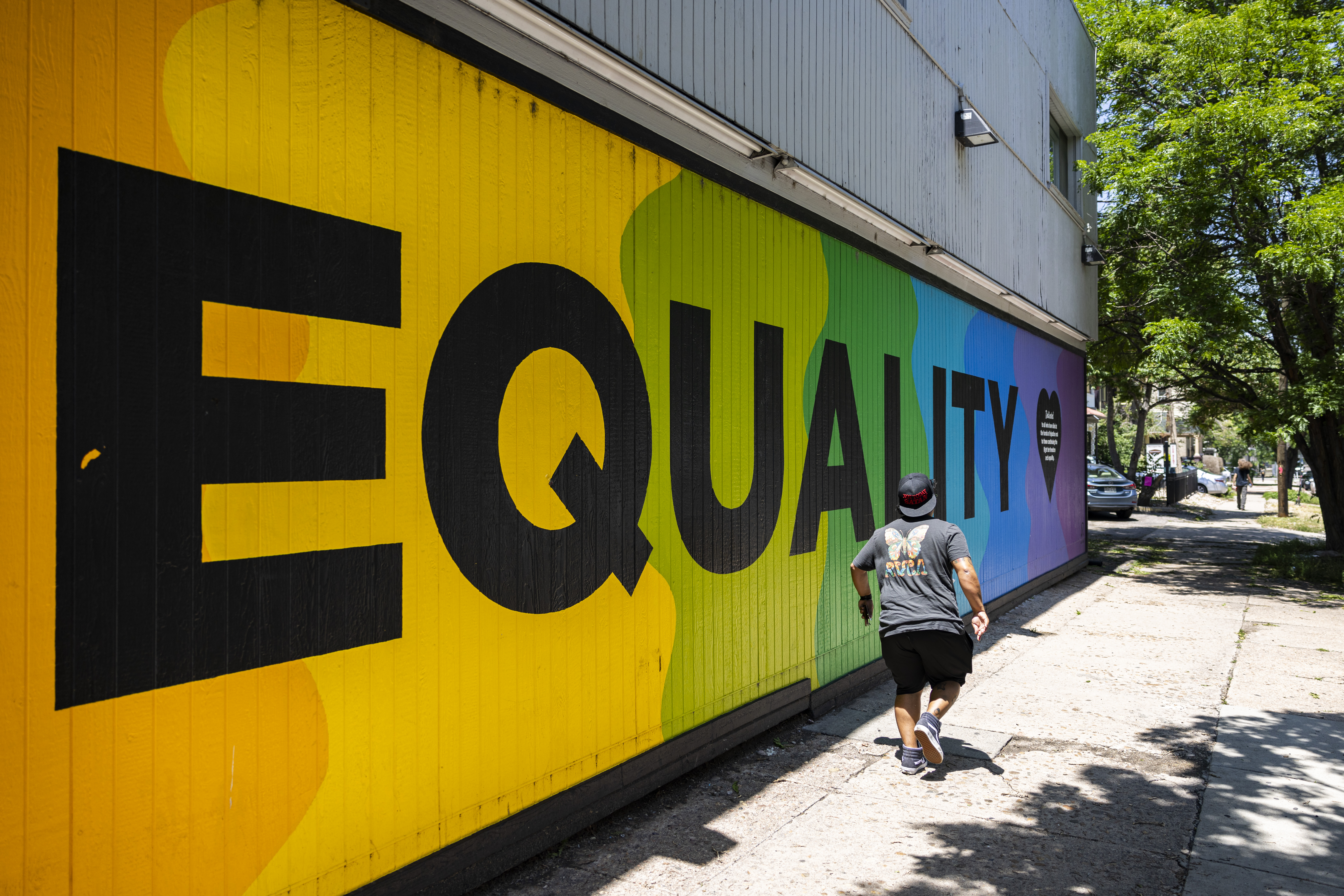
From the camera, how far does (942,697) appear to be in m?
5.36

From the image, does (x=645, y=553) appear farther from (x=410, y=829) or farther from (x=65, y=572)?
(x=65, y=572)

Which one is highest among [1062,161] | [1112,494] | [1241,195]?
[1062,161]

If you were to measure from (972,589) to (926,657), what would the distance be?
20.3 inches

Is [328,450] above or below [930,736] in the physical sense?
above

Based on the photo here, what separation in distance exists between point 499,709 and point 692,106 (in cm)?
349

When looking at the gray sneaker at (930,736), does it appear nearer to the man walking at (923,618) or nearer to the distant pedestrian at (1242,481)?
the man walking at (923,618)

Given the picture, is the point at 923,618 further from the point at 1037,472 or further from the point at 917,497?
the point at 1037,472

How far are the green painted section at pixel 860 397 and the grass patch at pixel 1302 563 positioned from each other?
9.22 m

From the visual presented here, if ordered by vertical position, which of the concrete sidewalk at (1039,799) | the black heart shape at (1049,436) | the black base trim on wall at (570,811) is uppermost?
the black heart shape at (1049,436)

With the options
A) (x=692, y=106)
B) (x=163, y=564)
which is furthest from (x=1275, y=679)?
(x=163, y=564)

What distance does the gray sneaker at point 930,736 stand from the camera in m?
5.13

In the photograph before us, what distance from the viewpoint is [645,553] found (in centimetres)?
493

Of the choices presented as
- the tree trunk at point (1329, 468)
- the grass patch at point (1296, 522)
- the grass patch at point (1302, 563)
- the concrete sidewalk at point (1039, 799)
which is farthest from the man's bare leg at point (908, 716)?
the grass patch at point (1296, 522)

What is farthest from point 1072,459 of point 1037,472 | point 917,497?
point 917,497
